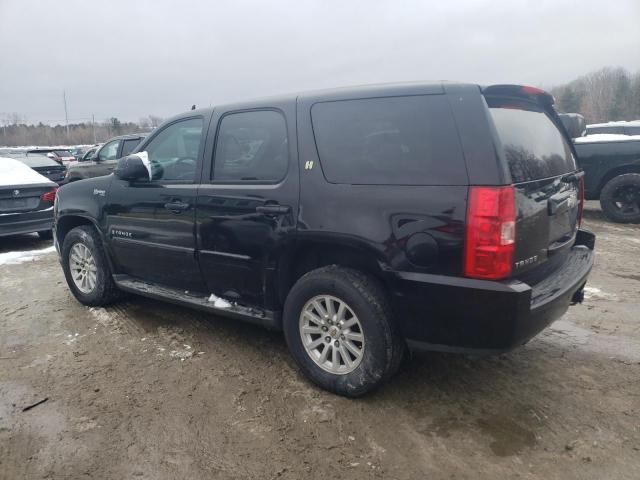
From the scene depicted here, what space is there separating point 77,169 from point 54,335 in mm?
9345

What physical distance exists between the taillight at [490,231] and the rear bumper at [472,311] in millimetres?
87

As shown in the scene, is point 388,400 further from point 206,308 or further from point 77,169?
point 77,169

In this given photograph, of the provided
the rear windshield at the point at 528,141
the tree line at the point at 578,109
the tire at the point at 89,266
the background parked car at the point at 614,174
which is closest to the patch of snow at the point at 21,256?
the tire at the point at 89,266

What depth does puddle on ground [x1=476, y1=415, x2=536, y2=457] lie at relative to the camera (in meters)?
2.54

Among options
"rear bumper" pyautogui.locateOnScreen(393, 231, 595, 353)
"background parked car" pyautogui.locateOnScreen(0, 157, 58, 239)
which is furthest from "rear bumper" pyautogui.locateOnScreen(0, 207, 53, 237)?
"rear bumper" pyautogui.locateOnScreen(393, 231, 595, 353)

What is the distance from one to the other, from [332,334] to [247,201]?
1047 mm

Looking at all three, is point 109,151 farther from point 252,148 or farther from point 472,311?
point 472,311

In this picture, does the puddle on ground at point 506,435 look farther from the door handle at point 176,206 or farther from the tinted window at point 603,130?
the tinted window at point 603,130

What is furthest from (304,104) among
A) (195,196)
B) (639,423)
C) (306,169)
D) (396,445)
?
(639,423)

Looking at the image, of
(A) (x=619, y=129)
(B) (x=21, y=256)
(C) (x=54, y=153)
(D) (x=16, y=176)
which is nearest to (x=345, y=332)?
(B) (x=21, y=256)

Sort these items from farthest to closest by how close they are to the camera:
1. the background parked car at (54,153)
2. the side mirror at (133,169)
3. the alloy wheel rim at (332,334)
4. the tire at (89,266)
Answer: the background parked car at (54,153) < the tire at (89,266) < the side mirror at (133,169) < the alloy wheel rim at (332,334)

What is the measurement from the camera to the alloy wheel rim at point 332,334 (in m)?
2.99

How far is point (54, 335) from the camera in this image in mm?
4188

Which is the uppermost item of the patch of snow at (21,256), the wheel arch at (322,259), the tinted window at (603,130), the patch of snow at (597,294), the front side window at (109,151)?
the tinted window at (603,130)
